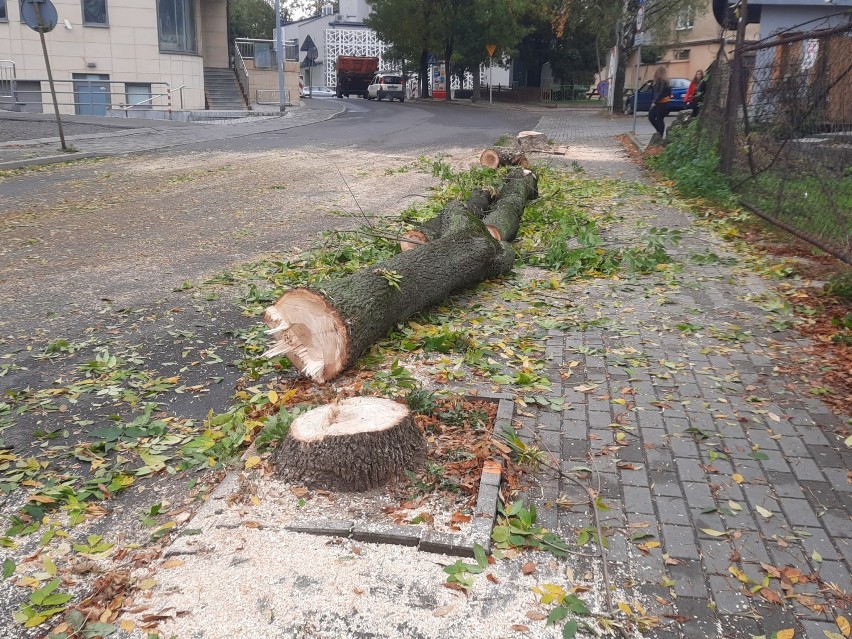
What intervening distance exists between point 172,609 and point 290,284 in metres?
4.49

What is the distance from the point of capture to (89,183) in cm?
1353

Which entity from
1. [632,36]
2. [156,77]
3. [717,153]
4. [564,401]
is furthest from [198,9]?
[564,401]

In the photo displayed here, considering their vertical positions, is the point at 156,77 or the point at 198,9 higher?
the point at 198,9

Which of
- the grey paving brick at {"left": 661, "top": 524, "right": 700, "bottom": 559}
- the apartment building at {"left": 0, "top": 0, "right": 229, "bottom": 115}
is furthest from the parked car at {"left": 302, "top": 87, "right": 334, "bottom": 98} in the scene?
the grey paving brick at {"left": 661, "top": 524, "right": 700, "bottom": 559}

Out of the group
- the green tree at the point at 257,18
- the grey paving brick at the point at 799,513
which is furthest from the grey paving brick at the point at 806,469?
the green tree at the point at 257,18

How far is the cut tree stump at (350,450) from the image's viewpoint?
3.71 m

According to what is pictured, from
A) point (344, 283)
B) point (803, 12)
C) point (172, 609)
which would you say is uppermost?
point (803, 12)

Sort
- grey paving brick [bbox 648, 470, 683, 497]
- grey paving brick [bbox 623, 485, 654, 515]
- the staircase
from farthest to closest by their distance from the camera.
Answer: the staircase < grey paving brick [bbox 648, 470, 683, 497] < grey paving brick [bbox 623, 485, 654, 515]

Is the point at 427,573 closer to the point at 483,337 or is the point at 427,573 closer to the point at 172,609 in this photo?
the point at 172,609

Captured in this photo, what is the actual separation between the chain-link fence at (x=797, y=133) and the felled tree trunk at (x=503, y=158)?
4.62m

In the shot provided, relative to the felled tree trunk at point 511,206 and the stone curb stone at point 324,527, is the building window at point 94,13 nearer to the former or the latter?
the felled tree trunk at point 511,206

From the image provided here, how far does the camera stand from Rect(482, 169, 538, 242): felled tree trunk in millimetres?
8500

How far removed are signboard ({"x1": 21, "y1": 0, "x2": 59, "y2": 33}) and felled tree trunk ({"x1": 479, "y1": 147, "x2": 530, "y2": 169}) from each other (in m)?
9.08

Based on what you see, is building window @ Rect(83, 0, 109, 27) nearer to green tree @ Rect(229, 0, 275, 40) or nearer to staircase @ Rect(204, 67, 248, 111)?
staircase @ Rect(204, 67, 248, 111)
